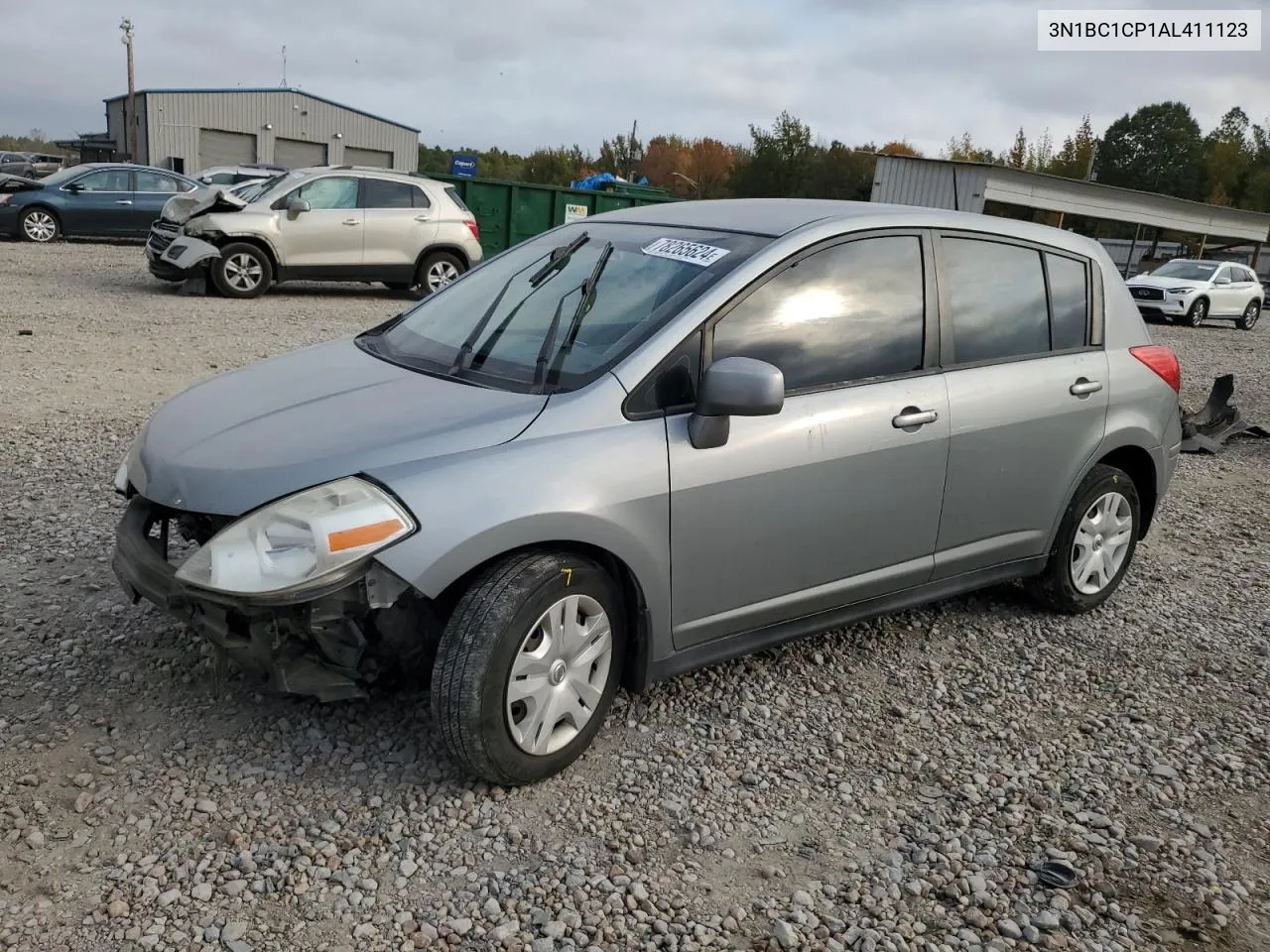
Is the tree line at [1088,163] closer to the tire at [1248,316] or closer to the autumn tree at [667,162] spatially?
the autumn tree at [667,162]

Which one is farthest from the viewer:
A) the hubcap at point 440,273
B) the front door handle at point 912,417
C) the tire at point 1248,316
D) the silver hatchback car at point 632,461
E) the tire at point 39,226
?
the tire at point 1248,316

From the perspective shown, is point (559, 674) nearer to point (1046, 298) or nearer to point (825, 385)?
point (825, 385)

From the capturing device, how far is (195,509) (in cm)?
297

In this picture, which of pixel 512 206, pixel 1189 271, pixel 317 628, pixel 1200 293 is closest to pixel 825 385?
pixel 317 628

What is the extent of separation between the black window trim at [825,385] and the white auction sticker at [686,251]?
0.20m

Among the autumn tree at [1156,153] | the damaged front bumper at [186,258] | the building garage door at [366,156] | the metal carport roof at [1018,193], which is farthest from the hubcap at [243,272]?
the autumn tree at [1156,153]

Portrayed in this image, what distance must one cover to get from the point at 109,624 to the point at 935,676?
3.19 m

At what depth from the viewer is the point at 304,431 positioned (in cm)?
311

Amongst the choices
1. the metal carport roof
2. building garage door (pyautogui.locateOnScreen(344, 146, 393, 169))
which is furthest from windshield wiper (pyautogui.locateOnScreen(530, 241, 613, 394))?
building garage door (pyautogui.locateOnScreen(344, 146, 393, 169))

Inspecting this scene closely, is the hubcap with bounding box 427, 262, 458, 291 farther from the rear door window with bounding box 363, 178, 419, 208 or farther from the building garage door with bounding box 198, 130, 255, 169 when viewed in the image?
the building garage door with bounding box 198, 130, 255, 169

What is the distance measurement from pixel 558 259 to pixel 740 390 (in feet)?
4.11

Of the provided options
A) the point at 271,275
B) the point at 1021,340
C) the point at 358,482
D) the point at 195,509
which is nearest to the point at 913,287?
the point at 1021,340

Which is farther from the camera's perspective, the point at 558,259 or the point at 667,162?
the point at 667,162

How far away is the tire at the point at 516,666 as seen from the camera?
2.89 metres
